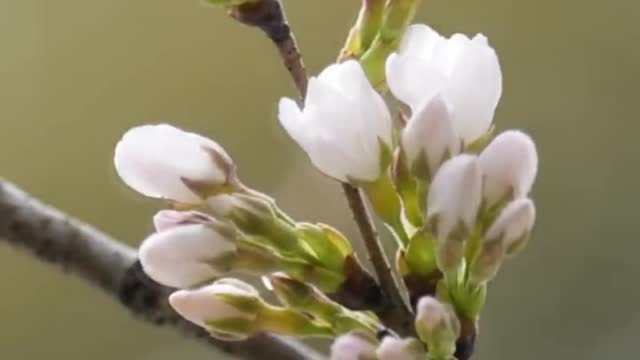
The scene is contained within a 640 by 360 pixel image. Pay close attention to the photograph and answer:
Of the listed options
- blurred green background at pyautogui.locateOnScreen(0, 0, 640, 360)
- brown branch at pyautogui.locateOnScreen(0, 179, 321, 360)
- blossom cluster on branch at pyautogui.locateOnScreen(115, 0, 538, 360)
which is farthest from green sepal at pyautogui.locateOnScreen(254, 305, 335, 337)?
blurred green background at pyautogui.locateOnScreen(0, 0, 640, 360)

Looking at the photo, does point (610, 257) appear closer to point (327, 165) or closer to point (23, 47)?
point (23, 47)

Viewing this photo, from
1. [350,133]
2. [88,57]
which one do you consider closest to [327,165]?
[350,133]

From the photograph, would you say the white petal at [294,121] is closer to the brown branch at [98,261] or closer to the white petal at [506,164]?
the white petal at [506,164]

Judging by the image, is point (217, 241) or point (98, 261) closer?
point (217, 241)

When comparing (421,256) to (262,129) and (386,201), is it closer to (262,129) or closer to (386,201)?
(386,201)

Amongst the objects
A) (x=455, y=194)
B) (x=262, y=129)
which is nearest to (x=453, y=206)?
(x=455, y=194)

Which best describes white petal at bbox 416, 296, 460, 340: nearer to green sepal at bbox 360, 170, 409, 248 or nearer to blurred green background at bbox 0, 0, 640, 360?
green sepal at bbox 360, 170, 409, 248

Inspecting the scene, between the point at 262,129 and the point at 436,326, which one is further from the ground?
the point at 436,326
